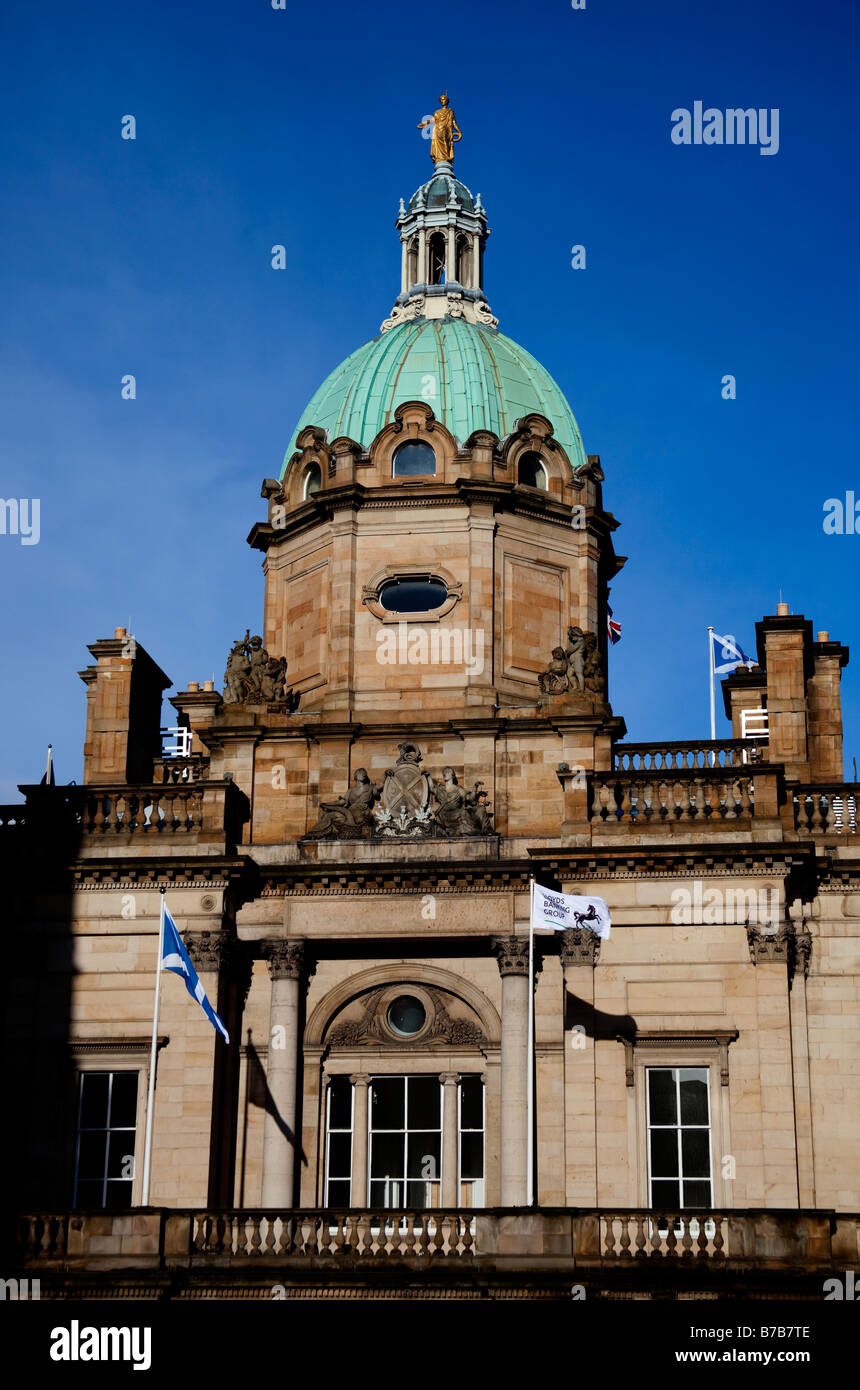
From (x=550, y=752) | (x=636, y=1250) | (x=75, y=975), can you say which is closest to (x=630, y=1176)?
(x=636, y=1250)

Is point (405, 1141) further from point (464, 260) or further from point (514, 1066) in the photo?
point (464, 260)

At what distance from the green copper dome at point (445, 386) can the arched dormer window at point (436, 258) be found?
2.01m

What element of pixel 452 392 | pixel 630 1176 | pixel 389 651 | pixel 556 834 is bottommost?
pixel 630 1176

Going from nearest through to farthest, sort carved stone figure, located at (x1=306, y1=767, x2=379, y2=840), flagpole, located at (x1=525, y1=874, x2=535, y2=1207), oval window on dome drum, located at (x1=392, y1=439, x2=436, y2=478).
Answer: flagpole, located at (x1=525, y1=874, x2=535, y2=1207), carved stone figure, located at (x1=306, y1=767, x2=379, y2=840), oval window on dome drum, located at (x1=392, y1=439, x2=436, y2=478)

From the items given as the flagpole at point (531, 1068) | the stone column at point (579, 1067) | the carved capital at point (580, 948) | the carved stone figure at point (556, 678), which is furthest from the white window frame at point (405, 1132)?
the carved stone figure at point (556, 678)

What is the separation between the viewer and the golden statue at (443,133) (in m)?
52.6

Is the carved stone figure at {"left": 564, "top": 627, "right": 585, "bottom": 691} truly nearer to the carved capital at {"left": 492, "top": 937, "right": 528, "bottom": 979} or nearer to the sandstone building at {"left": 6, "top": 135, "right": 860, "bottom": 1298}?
the sandstone building at {"left": 6, "top": 135, "right": 860, "bottom": 1298}

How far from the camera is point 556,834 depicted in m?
41.4

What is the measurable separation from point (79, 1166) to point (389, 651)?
12259mm

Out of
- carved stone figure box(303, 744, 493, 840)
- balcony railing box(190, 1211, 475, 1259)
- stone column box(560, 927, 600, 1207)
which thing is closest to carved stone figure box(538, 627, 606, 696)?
carved stone figure box(303, 744, 493, 840)

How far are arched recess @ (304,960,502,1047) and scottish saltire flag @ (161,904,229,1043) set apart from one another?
2878 mm

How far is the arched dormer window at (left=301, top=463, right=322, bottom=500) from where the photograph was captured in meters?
47.1

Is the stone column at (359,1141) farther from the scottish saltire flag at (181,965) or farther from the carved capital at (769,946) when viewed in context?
the carved capital at (769,946)

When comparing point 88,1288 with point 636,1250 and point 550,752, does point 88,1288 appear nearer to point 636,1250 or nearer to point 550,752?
point 636,1250
